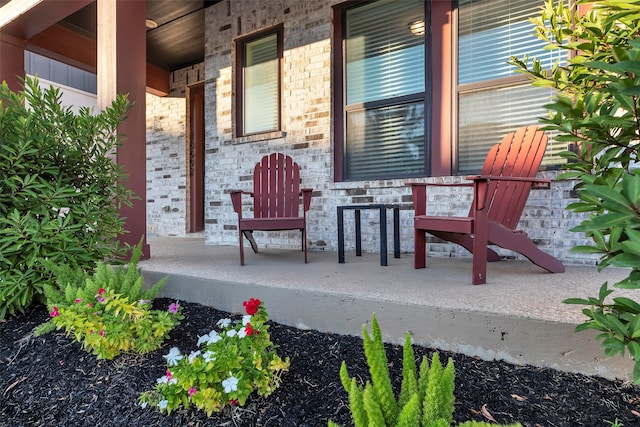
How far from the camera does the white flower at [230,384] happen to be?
3.75 ft

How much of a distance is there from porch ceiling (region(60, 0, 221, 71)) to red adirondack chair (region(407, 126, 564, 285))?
159 inches

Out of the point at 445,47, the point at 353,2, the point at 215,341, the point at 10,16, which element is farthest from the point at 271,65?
the point at 215,341

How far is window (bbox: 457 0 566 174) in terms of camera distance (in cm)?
308

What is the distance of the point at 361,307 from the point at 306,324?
12.7 inches

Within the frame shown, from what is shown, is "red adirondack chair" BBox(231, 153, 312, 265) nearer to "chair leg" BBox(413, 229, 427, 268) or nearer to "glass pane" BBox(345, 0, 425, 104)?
"glass pane" BBox(345, 0, 425, 104)

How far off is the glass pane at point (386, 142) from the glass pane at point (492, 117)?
1.22 feet

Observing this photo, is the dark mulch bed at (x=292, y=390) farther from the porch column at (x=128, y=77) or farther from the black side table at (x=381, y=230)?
the porch column at (x=128, y=77)

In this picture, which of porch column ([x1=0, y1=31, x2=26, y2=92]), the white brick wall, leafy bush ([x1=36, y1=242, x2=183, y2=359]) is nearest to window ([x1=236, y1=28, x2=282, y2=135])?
the white brick wall

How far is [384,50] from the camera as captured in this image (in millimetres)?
3750

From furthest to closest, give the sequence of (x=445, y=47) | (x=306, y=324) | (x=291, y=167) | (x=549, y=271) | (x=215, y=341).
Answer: (x=291, y=167), (x=445, y=47), (x=549, y=271), (x=306, y=324), (x=215, y=341)

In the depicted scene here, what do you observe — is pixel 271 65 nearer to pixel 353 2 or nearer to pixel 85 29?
pixel 353 2

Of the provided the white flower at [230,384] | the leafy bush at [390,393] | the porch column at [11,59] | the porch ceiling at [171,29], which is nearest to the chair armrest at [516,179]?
the leafy bush at [390,393]

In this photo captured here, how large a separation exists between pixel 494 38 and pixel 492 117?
68cm

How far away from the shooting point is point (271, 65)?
4.53m
